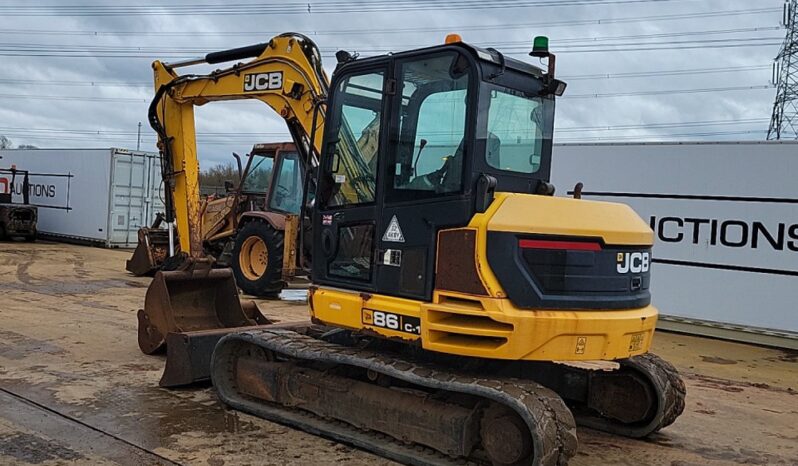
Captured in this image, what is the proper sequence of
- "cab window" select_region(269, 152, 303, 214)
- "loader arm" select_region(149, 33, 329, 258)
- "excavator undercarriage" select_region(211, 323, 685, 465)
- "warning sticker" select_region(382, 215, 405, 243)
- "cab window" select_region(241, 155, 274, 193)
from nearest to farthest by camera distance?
1. "excavator undercarriage" select_region(211, 323, 685, 465)
2. "warning sticker" select_region(382, 215, 405, 243)
3. "loader arm" select_region(149, 33, 329, 258)
4. "cab window" select_region(269, 152, 303, 214)
5. "cab window" select_region(241, 155, 274, 193)

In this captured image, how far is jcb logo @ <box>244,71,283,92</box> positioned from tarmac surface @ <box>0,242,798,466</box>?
2.87 m

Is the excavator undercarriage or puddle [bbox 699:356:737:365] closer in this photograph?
the excavator undercarriage

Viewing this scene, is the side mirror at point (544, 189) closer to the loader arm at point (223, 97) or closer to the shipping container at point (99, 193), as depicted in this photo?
the loader arm at point (223, 97)

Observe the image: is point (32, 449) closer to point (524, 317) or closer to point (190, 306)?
point (190, 306)

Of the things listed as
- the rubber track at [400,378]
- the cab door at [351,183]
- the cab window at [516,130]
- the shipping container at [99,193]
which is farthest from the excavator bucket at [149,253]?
the cab window at [516,130]

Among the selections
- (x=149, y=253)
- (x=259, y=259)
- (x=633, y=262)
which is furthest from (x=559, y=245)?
(x=149, y=253)

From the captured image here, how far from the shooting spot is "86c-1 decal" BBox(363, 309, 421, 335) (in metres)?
4.82

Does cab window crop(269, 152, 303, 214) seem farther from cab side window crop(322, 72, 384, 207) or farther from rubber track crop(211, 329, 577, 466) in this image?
cab side window crop(322, 72, 384, 207)

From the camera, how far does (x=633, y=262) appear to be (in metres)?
4.94

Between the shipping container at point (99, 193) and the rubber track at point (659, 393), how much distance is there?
1684 cm

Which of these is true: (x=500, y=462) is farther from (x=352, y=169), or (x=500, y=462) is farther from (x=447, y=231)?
(x=352, y=169)

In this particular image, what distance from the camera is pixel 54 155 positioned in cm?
2219

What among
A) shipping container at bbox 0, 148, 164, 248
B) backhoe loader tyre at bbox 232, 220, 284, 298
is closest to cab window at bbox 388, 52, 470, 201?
backhoe loader tyre at bbox 232, 220, 284, 298

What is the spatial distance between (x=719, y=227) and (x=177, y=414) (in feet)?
26.1
